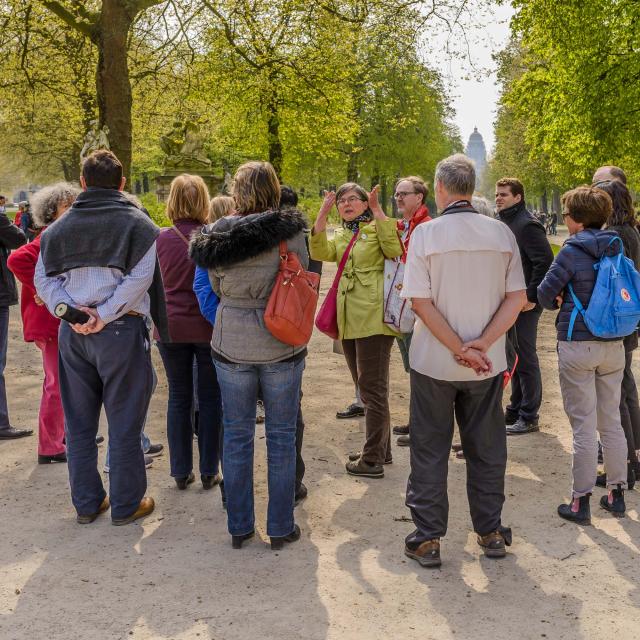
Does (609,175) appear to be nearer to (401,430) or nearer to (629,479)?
(629,479)

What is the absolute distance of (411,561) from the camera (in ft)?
13.0

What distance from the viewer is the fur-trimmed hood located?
152 inches

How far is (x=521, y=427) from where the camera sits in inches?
244

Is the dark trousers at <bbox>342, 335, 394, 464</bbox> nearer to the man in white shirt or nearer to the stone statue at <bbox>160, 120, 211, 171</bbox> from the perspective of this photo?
the man in white shirt

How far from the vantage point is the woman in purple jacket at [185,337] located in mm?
4785

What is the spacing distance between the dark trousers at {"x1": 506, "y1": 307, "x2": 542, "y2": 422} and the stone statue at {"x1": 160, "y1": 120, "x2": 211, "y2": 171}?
14.9m

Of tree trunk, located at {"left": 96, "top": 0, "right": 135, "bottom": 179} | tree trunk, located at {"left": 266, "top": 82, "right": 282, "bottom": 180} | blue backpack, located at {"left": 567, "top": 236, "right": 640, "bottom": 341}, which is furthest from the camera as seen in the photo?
tree trunk, located at {"left": 266, "top": 82, "right": 282, "bottom": 180}

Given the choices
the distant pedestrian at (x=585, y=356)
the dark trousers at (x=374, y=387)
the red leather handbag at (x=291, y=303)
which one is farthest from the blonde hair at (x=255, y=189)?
the distant pedestrian at (x=585, y=356)

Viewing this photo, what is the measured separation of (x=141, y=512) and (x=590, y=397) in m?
2.77

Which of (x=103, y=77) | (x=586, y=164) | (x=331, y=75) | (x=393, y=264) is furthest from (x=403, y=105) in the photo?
(x=393, y=264)

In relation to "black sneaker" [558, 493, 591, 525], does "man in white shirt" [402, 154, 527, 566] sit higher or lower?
higher

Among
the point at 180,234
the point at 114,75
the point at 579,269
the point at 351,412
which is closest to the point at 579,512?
the point at 579,269

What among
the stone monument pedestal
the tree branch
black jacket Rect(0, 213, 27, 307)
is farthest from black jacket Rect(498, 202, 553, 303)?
the stone monument pedestal

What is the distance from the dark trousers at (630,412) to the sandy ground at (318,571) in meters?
0.38
